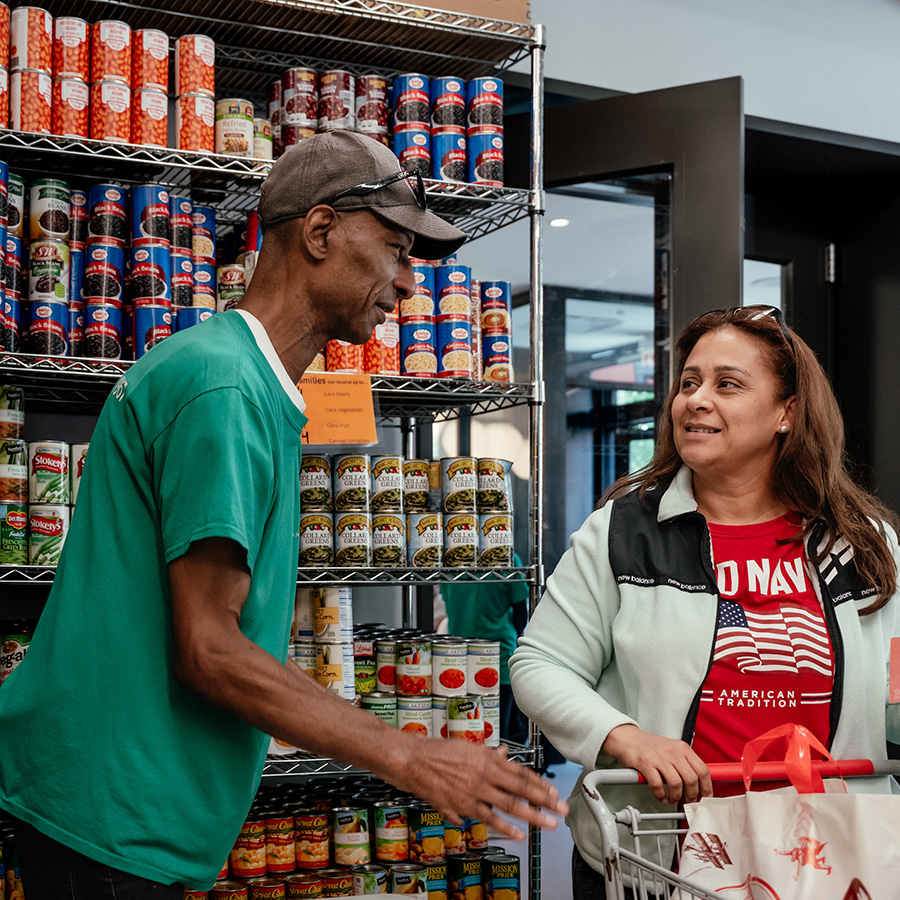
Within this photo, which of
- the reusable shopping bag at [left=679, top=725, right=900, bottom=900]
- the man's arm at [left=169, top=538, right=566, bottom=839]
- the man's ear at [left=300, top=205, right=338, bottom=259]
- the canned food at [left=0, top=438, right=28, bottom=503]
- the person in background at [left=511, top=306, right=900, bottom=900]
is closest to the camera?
the man's arm at [left=169, top=538, right=566, bottom=839]

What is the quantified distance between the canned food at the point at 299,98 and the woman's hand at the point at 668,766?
5.64ft

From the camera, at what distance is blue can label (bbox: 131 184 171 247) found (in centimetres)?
237

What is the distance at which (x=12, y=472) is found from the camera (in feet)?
7.35

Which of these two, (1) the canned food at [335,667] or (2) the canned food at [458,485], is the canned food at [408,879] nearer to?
(1) the canned food at [335,667]

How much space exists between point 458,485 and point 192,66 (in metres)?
1.16

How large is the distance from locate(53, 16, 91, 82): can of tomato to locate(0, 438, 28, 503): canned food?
82 cm

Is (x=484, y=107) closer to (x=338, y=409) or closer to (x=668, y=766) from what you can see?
(x=338, y=409)

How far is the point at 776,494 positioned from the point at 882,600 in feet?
0.88

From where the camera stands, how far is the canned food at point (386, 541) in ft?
8.15

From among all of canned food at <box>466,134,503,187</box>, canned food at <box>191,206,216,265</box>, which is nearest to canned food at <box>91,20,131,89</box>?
canned food at <box>191,206,216,265</box>

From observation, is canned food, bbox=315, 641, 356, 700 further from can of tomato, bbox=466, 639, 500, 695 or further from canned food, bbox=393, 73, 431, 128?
canned food, bbox=393, 73, 431, 128

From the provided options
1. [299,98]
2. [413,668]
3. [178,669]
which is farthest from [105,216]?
[178,669]

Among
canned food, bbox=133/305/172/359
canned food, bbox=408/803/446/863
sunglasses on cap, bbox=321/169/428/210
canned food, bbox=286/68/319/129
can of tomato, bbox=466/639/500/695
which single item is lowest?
canned food, bbox=408/803/446/863

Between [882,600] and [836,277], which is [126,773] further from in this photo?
[836,277]
